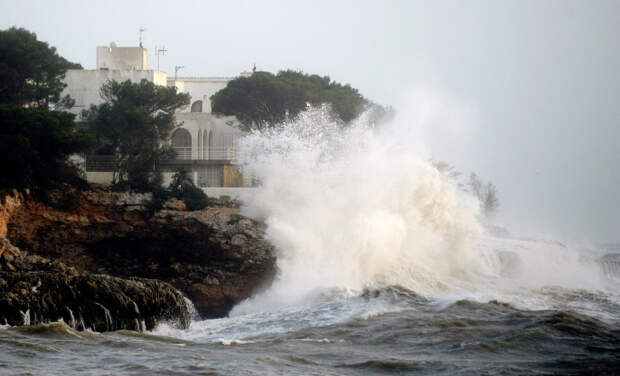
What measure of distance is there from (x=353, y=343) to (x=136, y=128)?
2039 centimetres

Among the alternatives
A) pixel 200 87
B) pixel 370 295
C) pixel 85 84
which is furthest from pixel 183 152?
pixel 370 295

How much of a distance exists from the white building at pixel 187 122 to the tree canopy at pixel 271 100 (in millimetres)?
1123

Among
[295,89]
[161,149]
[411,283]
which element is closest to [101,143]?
[161,149]

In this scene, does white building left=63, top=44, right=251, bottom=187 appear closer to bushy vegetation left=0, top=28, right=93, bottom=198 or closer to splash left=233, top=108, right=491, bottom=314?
bushy vegetation left=0, top=28, right=93, bottom=198

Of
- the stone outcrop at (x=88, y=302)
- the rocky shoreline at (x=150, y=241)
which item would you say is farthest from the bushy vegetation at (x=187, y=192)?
the stone outcrop at (x=88, y=302)

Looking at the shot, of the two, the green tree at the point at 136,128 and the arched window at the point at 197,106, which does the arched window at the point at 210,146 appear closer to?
the green tree at the point at 136,128

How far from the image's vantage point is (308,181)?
28.5 metres

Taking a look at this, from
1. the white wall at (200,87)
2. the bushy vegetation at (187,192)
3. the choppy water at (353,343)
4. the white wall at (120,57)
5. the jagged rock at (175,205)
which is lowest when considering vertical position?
the choppy water at (353,343)

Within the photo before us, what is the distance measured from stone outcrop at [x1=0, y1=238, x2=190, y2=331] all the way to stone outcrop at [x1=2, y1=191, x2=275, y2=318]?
8616 millimetres

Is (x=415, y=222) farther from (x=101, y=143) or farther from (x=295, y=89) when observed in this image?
(x=101, y=143)

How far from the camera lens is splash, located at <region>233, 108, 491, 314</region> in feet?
83.5

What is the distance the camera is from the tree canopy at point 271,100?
36.4 metres

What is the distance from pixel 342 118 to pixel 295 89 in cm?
252

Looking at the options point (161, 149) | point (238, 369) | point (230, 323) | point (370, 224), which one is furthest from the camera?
point (161, 149)
